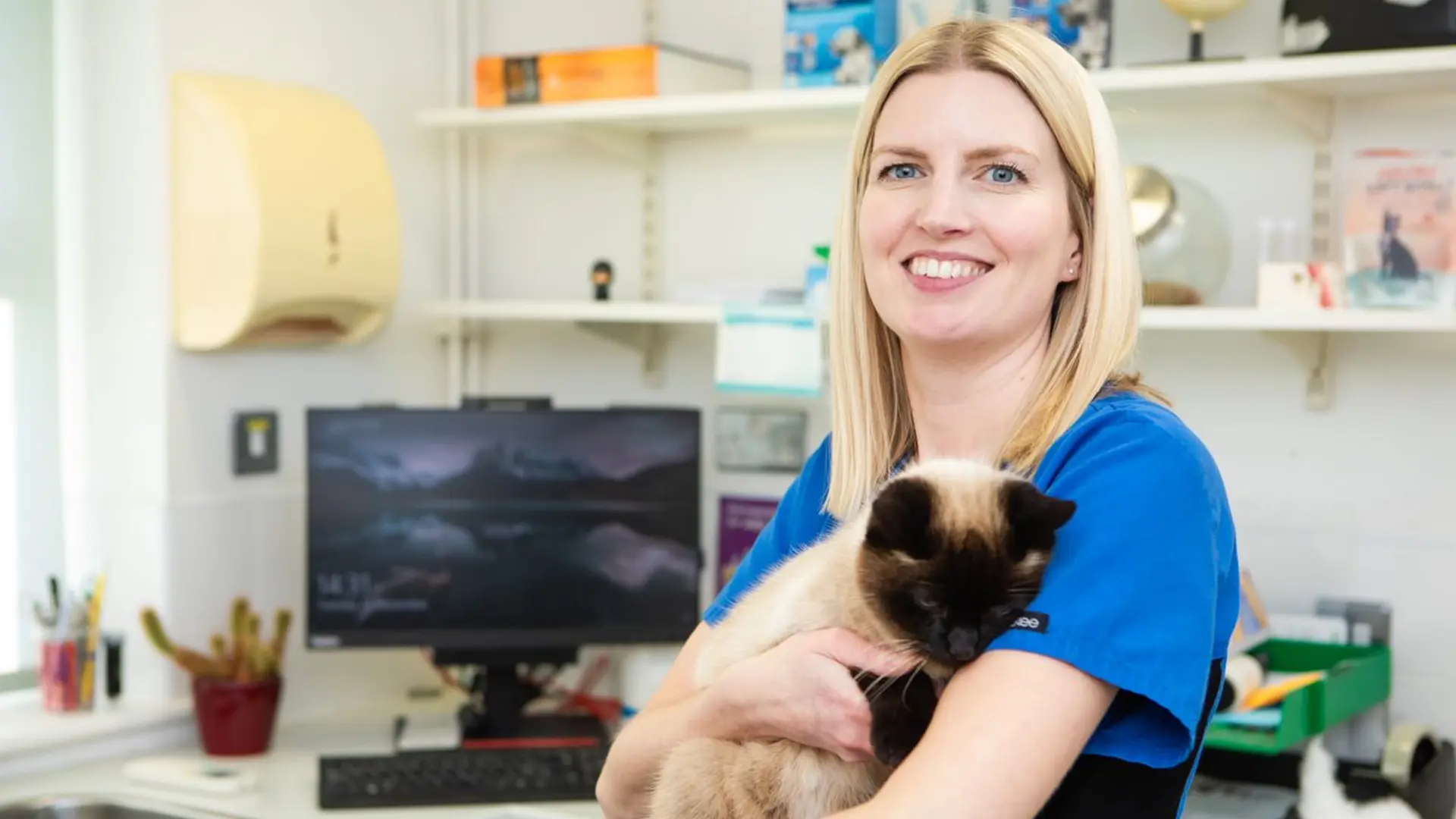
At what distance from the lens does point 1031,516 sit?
43.7 inches

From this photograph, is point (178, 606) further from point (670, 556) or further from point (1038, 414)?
point (1038, 414)

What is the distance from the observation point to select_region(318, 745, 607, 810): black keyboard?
247cm

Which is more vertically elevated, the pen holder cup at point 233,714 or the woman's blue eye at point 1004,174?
the woman's blue eye at point 1004,174

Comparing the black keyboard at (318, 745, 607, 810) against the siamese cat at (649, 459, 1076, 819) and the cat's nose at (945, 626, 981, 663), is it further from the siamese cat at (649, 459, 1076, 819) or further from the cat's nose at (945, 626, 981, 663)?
the cat's nose at (945, 626, 981, 663)

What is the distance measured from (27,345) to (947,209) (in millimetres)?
2113

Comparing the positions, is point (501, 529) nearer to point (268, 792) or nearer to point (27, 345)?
point (268, 792)

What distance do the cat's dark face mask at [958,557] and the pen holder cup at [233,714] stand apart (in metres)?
1.80

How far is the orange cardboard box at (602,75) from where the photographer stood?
2828mm

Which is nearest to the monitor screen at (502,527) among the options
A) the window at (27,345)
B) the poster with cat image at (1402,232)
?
the window at (27,345)

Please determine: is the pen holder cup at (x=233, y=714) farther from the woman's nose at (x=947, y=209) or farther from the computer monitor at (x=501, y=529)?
the woman's nose at (x=947, y=209)

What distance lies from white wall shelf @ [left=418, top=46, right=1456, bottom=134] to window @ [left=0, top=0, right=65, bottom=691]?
0.71 meters

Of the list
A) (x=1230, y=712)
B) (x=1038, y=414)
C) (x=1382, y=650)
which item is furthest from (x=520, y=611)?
(x=1038, y=414)

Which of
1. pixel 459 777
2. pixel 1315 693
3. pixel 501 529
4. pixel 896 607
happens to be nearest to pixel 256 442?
pixel 501 529

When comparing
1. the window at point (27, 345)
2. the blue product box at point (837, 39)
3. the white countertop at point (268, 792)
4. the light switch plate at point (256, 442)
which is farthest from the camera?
the light switch plate at point (256, 442)
